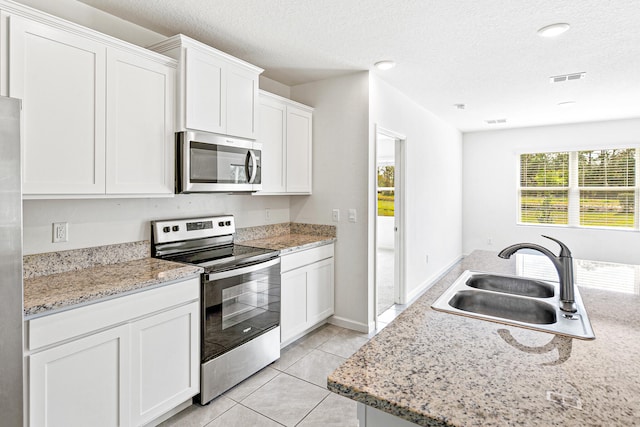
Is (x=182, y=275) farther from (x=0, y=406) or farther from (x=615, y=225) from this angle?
(x=615, y=225)

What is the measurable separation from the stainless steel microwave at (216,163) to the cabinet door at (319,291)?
0.98 meters

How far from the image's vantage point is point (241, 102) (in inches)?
106

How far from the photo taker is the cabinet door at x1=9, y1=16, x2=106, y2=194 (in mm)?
1668

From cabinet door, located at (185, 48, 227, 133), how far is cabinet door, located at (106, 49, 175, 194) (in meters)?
0.11

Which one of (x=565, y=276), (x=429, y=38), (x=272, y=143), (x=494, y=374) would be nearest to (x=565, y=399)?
(x=494, y=374)

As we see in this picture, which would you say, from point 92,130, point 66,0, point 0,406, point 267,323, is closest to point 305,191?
point 267,323

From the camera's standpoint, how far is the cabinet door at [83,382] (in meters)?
1.50

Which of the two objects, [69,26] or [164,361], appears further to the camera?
[164,361]

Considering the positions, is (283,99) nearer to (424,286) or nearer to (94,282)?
(94,282)

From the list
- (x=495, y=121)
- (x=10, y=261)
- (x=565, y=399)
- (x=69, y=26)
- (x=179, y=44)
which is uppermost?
(x=495, y=121)

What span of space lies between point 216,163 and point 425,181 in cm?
324

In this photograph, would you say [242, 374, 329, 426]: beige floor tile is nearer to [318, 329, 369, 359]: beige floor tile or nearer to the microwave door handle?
[318, 329, 369, 359]: beige floor tile

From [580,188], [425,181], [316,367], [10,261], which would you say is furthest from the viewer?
[580,188]

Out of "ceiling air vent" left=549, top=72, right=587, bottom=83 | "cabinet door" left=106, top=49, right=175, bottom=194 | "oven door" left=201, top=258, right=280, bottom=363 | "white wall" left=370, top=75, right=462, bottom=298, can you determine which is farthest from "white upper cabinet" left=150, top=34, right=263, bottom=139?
"ceiling air vent" left=549, top=72, right=587, bottom=83
